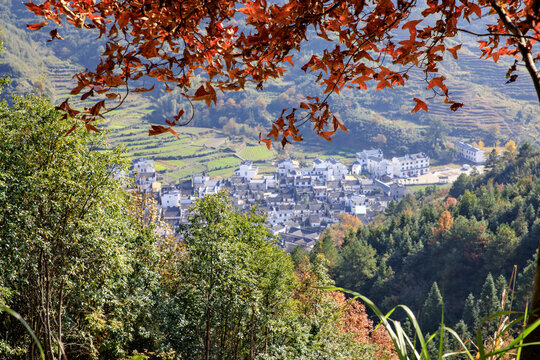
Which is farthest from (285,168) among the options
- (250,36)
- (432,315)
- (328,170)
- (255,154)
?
(250,36)

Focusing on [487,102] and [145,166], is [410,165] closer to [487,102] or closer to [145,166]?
[487,102]

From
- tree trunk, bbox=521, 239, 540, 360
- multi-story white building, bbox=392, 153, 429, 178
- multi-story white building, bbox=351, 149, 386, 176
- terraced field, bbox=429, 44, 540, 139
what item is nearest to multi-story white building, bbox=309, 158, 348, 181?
multi-story white building, bbox=351, 149, 386, 176

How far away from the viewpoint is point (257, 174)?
172ft

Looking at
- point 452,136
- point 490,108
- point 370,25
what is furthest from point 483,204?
point 490,108

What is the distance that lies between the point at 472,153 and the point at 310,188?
20313 millimetres

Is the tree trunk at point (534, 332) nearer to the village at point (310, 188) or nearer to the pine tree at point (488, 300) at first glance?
the pine tree at point (488, 300)

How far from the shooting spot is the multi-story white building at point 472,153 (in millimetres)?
53031

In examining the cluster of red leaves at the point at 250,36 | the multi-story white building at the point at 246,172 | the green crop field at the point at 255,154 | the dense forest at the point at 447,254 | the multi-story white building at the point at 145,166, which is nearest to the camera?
the cluster of red leaves at the point at 250,36

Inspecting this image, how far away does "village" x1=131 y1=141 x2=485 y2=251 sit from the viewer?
41.0 metres

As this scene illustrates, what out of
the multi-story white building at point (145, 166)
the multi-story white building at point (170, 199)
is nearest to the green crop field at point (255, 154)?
the multi-story white building at point (145, 166)

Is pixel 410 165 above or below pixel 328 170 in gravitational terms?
above

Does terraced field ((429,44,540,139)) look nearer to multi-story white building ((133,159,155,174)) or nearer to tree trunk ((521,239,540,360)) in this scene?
multi-story white building ((133,159,155,174))

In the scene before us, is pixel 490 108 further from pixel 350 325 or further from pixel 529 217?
pixel 350 325

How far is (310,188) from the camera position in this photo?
50406 millimetres
